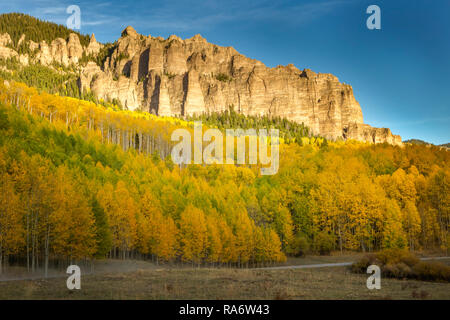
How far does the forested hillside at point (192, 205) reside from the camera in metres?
36.3

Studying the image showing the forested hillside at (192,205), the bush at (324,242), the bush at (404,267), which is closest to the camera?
the bush at (404,267)

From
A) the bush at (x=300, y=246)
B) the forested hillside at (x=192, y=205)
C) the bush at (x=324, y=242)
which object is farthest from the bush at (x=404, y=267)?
the bush at (x=324, y=242)

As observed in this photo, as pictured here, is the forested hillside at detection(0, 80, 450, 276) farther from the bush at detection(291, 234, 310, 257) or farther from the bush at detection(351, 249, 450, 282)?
the bush at detection(351, 249, 450, 282)

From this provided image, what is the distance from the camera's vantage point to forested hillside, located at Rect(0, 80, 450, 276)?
36.3 metres

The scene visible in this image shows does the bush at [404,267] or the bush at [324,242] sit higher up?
the bush at [404,267]

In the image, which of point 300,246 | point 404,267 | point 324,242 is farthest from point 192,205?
point 404,267

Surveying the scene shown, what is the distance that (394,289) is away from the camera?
69.2 feet

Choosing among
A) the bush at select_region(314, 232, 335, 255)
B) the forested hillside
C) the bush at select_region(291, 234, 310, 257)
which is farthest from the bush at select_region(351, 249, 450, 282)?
the bush at select_region(314, 232, 335, 255)

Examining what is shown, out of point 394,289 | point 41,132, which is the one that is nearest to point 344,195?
point 394,289

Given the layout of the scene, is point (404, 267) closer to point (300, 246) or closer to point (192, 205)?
point (300, 246)

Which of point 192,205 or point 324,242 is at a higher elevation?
point 192,205

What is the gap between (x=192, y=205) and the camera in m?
52.5

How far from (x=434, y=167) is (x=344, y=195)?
3244 centimetres

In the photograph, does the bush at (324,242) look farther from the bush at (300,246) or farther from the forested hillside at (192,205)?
the bush at (300,246)
